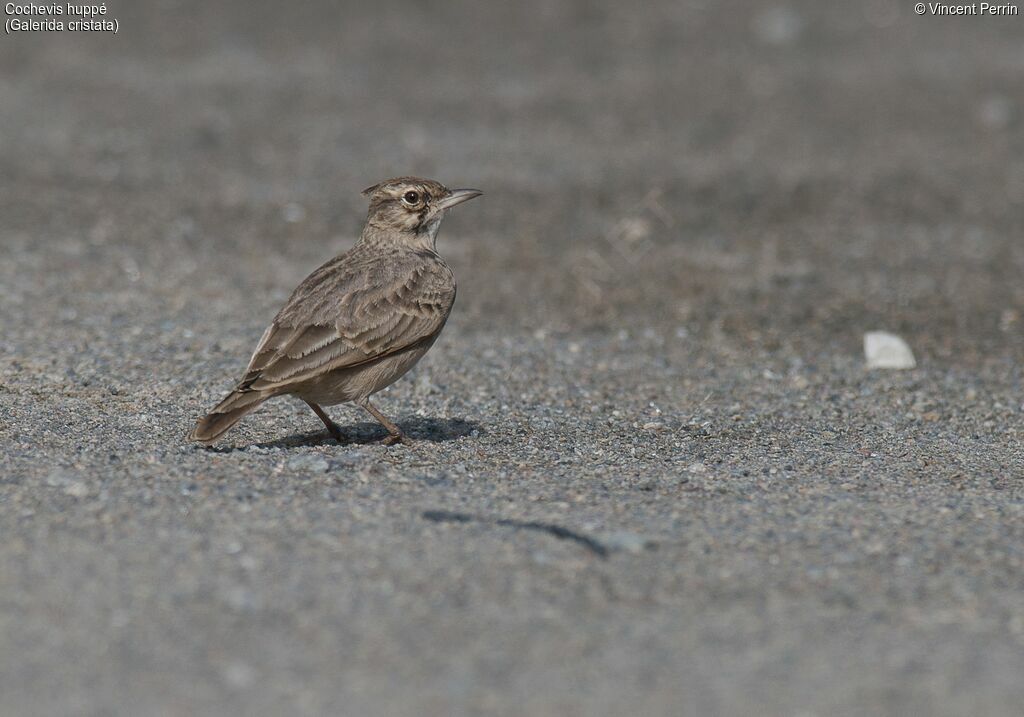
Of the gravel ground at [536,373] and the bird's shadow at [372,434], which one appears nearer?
the gravel ground at [536,373]

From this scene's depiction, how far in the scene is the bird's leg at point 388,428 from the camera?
7.33m

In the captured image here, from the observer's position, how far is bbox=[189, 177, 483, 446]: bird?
22.6 feet

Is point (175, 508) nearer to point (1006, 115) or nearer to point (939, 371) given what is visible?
point (939, 371)

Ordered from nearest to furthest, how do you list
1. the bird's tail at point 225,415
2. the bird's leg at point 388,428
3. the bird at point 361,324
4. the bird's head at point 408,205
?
the bird's tail at point 225,415 → the bird at point 361,324 → the bird's leg at point 388,428 → the bird's head at point 408,205

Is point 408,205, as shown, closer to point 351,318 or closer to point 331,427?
point 351,318

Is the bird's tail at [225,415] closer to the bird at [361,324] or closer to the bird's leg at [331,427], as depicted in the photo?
the bird at [361,324]

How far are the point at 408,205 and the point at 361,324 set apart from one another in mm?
1124

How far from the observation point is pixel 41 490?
614cm

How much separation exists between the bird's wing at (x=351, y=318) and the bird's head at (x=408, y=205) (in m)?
0.30

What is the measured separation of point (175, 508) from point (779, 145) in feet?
40.2

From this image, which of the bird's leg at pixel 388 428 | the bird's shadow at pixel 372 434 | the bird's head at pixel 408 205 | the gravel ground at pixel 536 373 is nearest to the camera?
Answer: the gravel ground at pixel 536 373

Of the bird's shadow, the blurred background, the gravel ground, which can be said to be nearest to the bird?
the bird's shadow

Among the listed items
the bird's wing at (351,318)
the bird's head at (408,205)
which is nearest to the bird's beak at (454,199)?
the bird's head at (408,205)

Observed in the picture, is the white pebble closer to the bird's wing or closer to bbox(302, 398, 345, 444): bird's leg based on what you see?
the bird's wing
